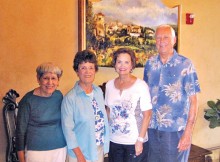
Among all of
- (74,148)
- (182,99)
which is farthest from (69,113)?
(182,99)

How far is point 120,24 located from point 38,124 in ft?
4.90

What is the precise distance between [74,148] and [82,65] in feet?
1.68

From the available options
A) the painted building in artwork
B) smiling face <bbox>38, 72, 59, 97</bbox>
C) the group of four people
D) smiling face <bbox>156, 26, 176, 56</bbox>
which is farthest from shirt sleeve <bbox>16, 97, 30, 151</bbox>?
the painted building in artwork

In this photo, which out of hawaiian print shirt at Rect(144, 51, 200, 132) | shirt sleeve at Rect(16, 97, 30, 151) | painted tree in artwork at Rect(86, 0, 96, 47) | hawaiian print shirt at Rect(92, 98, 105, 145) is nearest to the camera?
shirt sleeve at Rect(16, 97, 30, 151)

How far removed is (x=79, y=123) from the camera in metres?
1.74

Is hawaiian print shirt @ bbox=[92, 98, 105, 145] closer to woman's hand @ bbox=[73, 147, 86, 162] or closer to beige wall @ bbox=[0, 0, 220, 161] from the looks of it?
woman's hand @ bbox=[73, 147, 86, 162]

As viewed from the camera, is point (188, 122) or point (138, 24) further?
point (138, 24)

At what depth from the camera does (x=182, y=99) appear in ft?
6.37

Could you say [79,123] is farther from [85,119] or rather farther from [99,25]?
[99,25]

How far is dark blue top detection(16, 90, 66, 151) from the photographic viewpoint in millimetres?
1692

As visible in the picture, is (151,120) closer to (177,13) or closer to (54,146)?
(54,146)

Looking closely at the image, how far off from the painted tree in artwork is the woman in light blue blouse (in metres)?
0.91

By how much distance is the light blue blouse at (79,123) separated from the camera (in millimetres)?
1716

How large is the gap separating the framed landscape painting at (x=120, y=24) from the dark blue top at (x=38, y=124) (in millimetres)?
1022
